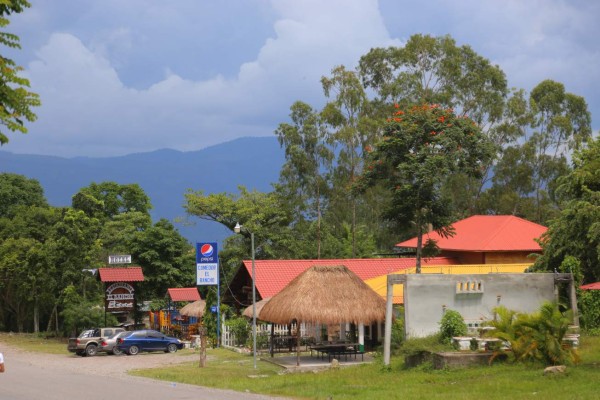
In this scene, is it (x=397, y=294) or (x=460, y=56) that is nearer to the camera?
(x=397, y=294)

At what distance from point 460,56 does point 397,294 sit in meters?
31.7

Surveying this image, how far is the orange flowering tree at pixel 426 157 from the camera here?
3531 centimetres

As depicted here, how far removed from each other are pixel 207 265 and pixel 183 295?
12853 millimetres

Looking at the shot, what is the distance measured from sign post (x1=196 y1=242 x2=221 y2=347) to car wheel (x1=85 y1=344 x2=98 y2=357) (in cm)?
606

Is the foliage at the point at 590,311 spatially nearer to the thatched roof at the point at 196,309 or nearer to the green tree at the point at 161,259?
the thatched roof at the point at 196,309

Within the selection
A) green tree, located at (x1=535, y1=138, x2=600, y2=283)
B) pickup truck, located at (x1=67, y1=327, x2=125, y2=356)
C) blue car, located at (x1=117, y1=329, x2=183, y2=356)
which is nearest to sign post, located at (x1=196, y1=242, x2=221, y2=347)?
blue car, located at (x1=117, y1=329, x2=183, y2=356)

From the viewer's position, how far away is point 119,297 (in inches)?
1726

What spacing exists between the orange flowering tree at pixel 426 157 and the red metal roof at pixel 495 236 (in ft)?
29.4

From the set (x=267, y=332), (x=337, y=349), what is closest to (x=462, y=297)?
(x=337, y=349)

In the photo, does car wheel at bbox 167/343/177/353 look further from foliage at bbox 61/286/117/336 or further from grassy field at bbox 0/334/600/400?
grassy field at bbox 0/334/600/400

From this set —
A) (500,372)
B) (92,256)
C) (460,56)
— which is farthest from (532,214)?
(500,372)

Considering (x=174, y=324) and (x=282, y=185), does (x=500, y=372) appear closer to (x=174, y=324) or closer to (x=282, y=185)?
(x=174, y=324)

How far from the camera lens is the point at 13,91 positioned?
30.2 feet

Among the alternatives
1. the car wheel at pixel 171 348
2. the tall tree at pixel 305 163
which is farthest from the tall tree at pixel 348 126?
the car wheel at pixel 171 348
